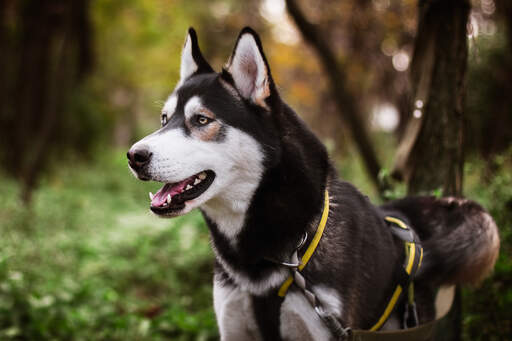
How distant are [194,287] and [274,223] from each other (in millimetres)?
3311

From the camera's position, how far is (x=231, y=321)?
7.77 ft

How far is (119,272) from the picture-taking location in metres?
5.50

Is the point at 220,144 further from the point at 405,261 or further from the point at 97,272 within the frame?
the point at 97,272

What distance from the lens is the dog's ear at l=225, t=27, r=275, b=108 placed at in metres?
2.23

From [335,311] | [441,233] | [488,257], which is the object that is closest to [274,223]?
[335,311]

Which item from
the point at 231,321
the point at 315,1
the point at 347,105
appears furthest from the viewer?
the point at 315,1

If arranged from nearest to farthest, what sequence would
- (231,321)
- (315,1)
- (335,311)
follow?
(335,311), (231,321), (315,1)

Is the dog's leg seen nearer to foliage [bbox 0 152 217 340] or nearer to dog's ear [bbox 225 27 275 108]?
dog's ear [bbox 225 27 275 108]

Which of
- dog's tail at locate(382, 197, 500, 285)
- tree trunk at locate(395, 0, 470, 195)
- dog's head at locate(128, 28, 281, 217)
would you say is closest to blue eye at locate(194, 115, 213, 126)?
dog's head at locate(128, 28, 281, 217)

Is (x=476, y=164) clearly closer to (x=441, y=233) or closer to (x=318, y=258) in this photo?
(x=441, y=233)

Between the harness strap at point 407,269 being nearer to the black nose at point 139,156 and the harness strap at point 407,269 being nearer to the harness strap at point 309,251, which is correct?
the harness strap at point 309,251

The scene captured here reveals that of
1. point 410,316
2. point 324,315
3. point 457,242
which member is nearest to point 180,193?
point 324,315

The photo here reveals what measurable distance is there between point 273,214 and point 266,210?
0.14ft

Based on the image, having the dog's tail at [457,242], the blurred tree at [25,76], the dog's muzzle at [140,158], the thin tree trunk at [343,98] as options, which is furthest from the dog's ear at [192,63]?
the blurred tree at [25,76]
